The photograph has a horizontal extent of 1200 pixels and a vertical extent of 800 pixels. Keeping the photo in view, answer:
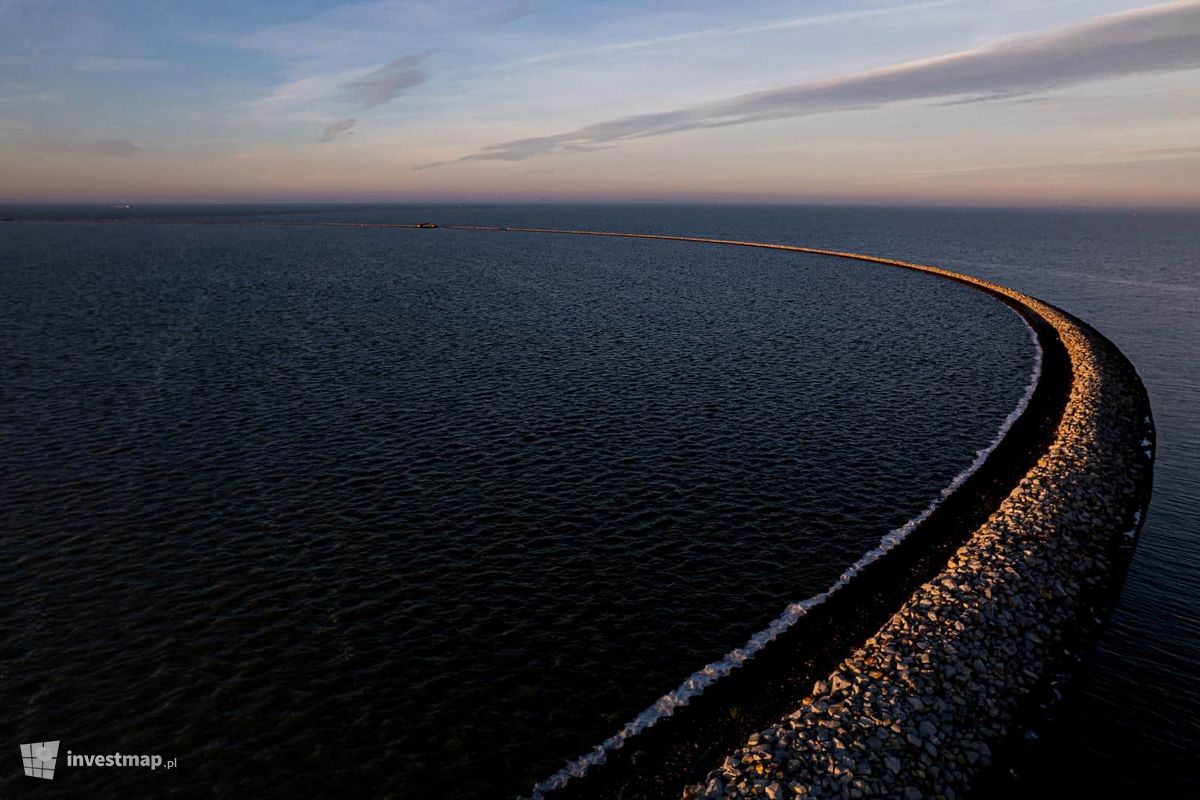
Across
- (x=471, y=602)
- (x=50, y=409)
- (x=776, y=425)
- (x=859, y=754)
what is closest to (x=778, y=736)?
(x=859, y=754)

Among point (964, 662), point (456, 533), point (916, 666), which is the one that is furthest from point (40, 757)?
point (964, 662)

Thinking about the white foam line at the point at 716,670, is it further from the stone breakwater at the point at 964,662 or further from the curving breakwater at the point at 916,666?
the stone breakwater at the point at 964,662

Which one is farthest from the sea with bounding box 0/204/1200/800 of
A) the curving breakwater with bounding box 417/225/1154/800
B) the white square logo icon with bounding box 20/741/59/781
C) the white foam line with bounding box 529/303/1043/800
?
the curving breakwater with bounding box 417/225/1154/800

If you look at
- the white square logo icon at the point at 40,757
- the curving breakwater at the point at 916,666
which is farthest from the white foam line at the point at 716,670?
the white square logo icon at the point at 40,757

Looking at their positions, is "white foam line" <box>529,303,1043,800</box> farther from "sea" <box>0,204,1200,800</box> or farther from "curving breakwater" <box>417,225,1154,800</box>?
"sea" <box>0,204,1200,800</box>

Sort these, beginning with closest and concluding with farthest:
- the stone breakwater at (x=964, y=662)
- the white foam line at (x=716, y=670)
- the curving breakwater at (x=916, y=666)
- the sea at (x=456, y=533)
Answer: the stone breakwater at (x=964, y=662) < the curving breakwater at (x=916, y=666) < the white foam line at (x=716, y=670) < the sea at (x=456, y=533)

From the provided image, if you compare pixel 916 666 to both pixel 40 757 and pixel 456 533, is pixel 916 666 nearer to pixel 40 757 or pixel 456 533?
pixel 456 533
